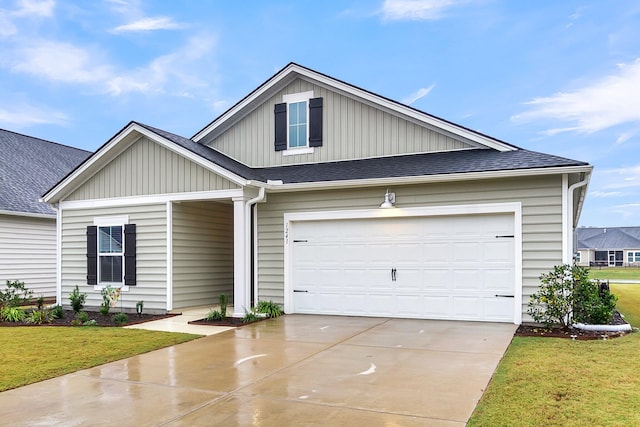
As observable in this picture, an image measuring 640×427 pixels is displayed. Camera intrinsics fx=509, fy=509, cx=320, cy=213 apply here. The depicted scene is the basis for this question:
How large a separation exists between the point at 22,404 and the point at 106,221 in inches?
307

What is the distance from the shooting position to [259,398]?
4.99 meters

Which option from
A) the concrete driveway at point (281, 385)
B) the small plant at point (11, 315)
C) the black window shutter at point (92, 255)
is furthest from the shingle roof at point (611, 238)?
the small plant at point (11, 315)

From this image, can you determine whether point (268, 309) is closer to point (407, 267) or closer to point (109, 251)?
point (407, 267)

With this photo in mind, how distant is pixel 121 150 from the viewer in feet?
39.4

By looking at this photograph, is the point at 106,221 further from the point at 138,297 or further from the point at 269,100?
Result: the point at 269,100

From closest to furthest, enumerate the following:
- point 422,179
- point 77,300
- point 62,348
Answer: point 62,348
point 422,179
point 77,300

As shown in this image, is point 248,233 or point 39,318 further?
point 248,233

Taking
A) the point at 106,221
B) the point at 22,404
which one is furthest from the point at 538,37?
the point at 22,404

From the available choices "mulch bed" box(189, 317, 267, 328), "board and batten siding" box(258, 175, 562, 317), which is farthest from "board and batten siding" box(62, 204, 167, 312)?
"board and batten siding" box(258, 175, 562, 317)

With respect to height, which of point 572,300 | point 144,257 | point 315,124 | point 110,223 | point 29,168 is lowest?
point 572,300

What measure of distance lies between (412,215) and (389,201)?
1.77ft

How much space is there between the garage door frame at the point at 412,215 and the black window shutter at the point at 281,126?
2351mm

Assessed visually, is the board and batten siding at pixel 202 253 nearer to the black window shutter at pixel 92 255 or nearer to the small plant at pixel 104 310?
the small plant at pixel 104 310

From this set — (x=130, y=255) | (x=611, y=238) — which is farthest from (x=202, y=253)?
(x=611, y=238)
